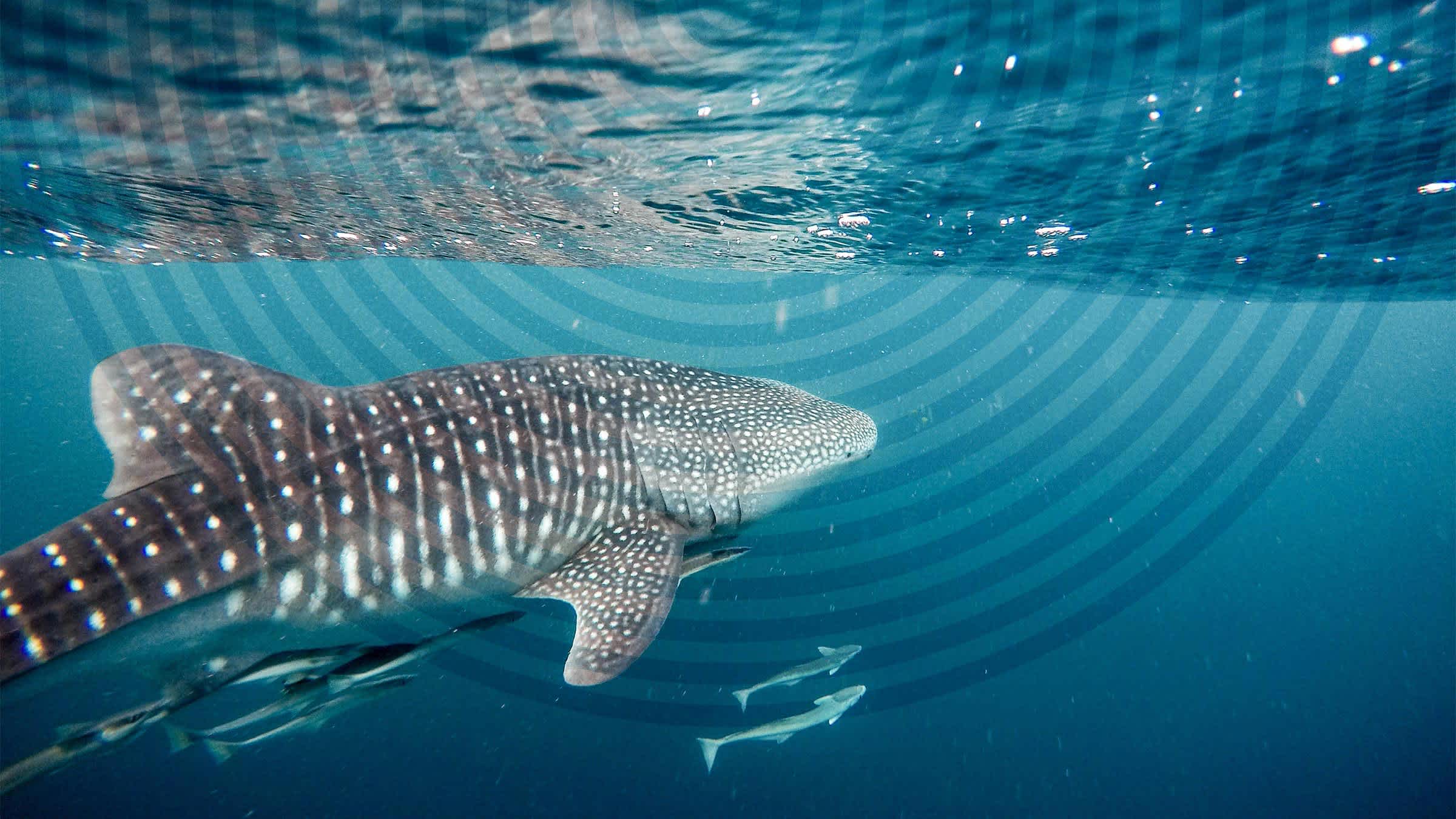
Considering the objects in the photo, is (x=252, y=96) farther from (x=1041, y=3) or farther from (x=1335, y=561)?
(x=1335, y=561)

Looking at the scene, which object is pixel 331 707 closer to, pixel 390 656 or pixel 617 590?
pixel 390 656

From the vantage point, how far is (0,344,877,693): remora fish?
11.8 feet

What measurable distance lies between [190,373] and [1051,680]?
2215 cm

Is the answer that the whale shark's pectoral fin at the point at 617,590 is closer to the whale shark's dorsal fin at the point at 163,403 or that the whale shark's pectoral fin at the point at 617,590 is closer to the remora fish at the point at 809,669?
the whale shark's dorsal fin at the point at 163,403

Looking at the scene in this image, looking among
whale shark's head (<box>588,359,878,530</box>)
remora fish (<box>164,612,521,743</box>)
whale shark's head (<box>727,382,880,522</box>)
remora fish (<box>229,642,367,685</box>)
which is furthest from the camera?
whale shark's head (<box>727,382,880,522</box>)

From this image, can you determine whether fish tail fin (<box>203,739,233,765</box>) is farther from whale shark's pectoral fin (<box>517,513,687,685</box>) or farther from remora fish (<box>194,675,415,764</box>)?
whale shark's pectoral fin (<box>517,513,687,685</box>)

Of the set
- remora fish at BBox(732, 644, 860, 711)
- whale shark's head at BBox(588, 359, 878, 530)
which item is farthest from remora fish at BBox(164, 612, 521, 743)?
remora fish at BBox(732, 644, 860, 711)

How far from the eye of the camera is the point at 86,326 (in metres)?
114

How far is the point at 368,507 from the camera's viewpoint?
14.7ft

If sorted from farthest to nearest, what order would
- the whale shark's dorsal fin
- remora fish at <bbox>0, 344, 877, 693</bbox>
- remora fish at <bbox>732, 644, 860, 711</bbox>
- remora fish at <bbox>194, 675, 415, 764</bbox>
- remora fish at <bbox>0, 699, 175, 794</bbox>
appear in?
remora fish at <bbox>732, 644, 860, 711</bbox>, remora fish at <bbox>194, 675, 415, 764</bbox>, the whale shark's dorsal fin, remora fish at <bbox>0, 699, 175, 794</bbox>, remora fish at <bbox>0, 344, 877, 693</bbox>

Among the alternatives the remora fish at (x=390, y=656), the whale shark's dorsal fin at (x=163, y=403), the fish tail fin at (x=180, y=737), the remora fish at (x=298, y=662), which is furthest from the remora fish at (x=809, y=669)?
the whale shark's dorsal fin at (x=163, y=403)
